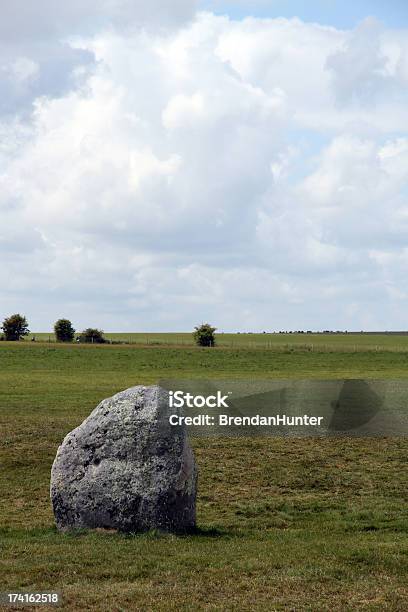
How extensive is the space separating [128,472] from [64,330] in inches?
5347

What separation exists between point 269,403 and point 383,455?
13677 millimetres

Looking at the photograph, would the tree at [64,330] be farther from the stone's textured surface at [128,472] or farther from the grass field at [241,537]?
the stone's textured surface at [128,472]

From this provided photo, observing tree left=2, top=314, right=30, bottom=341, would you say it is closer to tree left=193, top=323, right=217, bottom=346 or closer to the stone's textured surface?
tree left=193, top=323, right=217, bottom=346

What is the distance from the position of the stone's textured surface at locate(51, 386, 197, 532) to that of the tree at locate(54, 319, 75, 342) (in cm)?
13412

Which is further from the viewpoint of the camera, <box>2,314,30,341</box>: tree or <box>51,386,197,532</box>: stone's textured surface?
<box>2,314,30,341</box>: tree

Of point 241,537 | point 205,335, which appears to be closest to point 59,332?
point 205,335

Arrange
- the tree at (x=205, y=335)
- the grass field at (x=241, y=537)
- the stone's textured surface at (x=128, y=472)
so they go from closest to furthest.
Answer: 1. the grass field at (x=241, y=537)
2. the stone's textured surface at (x=128, y=472)
3. the tree at (x=205, y=335)

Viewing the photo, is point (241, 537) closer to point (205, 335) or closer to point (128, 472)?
point (128, 472)

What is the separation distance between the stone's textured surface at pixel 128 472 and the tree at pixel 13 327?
13503 centimetres

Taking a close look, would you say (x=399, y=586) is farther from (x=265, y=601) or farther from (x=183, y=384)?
(x=183, y=384)

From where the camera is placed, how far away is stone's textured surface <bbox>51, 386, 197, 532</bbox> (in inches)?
623

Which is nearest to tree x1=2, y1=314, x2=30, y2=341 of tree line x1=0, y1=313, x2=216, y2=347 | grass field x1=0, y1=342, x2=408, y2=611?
tree line x1=0, y1=313, x2=216, y2=347

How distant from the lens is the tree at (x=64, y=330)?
148500mm

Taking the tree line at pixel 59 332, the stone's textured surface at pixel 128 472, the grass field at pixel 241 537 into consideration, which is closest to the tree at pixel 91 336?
the tree line at pixel 59 332
